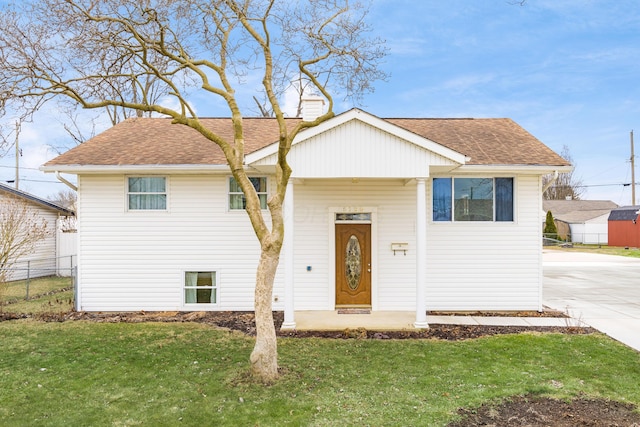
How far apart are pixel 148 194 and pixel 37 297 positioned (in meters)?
5.17

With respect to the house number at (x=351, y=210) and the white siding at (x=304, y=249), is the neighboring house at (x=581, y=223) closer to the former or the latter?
the white siding at (x=304, y=249)

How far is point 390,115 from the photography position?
48.0 ft

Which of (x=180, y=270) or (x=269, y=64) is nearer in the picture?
(x=269, y=64)

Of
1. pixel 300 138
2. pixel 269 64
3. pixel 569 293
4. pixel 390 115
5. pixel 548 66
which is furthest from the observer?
pixel 548 66

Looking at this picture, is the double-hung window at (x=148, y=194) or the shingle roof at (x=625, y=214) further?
the shingle roof at (x=625, y=214)

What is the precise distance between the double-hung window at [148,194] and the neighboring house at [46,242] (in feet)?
27.7

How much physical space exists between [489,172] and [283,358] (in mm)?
6649

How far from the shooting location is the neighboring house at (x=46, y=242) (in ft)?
53.1

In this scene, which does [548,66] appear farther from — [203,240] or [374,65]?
[203,240]

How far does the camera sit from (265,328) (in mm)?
5844

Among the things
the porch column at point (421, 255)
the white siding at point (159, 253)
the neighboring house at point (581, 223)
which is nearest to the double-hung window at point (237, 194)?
the white siding at point (159, 253)

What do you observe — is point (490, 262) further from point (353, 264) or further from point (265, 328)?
point (265, 328)

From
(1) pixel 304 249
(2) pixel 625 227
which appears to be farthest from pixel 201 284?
(2) pixel 625 227

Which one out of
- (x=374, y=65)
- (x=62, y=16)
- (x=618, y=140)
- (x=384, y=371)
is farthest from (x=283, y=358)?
(x=618, y=140)
